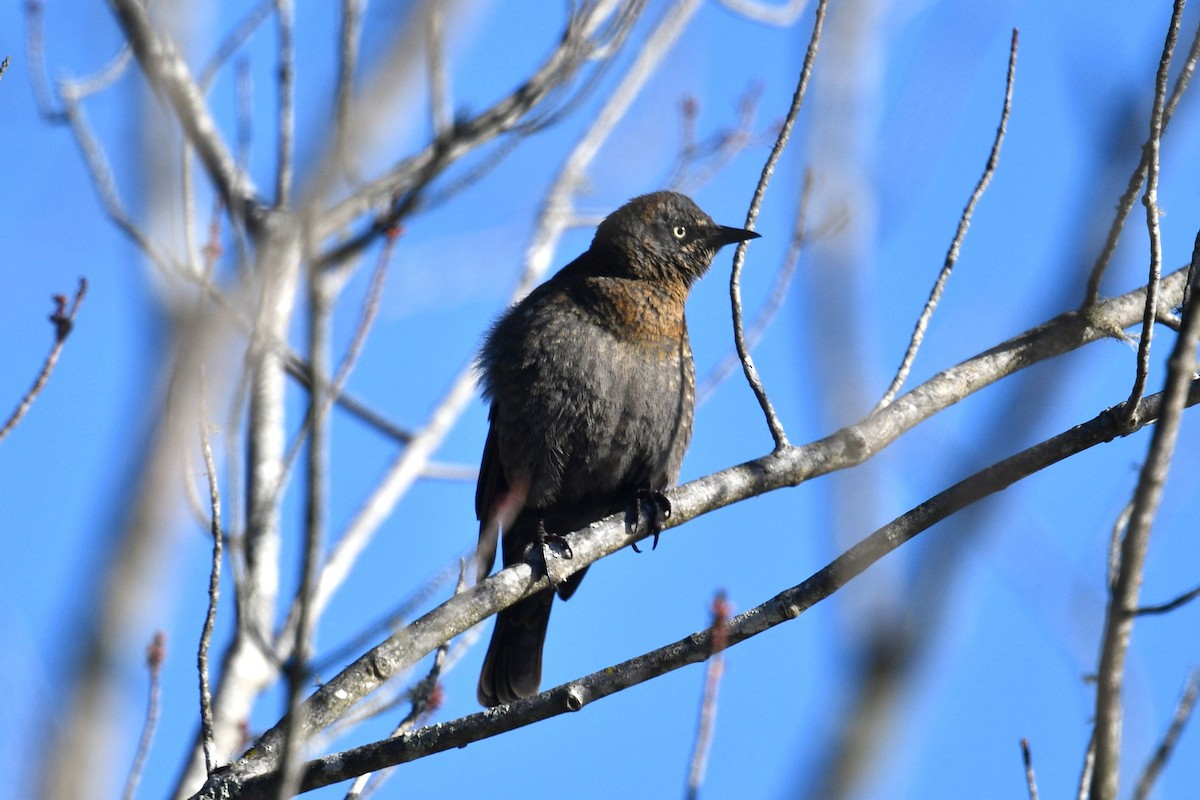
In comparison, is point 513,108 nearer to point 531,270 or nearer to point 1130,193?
point 531,270

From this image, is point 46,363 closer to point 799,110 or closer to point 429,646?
point 429,646

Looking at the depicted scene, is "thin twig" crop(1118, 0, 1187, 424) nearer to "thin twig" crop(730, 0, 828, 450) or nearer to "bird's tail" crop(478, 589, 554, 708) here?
"thin twig" crop(730, 0, 828, 450)

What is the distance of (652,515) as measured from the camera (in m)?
4.76

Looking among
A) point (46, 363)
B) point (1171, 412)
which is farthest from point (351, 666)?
point (1171, 412)

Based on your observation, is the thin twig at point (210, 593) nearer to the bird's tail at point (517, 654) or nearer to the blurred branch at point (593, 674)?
the blurred branch at point (593, 674)

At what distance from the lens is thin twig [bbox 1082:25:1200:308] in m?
3.25

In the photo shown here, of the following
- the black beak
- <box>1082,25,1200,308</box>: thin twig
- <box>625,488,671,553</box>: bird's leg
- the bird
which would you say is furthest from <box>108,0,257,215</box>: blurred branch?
<box>1082,25,1200,308</box>: thin twig

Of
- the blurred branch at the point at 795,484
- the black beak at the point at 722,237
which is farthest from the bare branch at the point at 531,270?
the blurred branch at the point at 795,484

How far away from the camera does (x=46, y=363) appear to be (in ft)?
10.7

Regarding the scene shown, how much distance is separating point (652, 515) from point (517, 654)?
1338 millimetres

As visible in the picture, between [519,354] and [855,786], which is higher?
[519,354]

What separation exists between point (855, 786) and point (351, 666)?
2.12 meters

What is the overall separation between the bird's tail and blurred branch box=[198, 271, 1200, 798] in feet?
4.24

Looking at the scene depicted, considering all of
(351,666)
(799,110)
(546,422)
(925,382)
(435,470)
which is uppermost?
(435,470)
